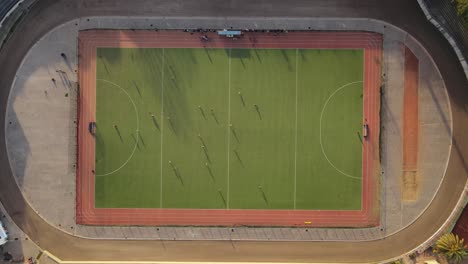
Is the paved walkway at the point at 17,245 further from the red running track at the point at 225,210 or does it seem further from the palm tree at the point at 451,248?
the palm tree at the point at 451,248

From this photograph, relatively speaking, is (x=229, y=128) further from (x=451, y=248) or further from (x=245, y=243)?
(x=451, y=248)

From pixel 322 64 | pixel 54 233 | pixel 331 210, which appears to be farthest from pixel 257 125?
pixel 54 233

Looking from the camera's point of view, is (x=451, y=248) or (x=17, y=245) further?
(x=17, y=245)

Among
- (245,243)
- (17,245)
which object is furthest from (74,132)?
(245,243)

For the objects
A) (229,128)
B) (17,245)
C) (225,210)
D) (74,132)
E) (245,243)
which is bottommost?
(17,245)

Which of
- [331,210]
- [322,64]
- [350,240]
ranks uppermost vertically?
[322,64]

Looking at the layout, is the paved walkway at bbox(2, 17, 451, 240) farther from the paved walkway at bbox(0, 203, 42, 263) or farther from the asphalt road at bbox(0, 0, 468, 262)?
the paved walkway at bbox(0, 203, 42, 263)

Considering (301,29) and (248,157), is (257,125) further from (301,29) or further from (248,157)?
(301,29)
